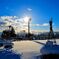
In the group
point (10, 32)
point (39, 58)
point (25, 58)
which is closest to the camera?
point (39, 58)

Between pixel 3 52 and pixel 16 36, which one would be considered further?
pixel 16 36

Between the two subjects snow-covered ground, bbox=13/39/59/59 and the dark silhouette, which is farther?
the dark silhouette

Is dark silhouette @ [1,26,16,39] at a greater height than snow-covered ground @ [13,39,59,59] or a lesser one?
greater

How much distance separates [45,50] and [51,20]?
5.39 meters

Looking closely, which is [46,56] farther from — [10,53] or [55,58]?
[10,53]

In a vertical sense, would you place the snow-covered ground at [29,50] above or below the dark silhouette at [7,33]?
below

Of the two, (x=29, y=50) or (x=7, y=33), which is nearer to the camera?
(x=29, y=50)

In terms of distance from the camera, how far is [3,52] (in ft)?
33.8

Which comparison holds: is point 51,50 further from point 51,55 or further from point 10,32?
point 10,32

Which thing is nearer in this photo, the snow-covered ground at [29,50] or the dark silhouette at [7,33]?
the snow-covered ground at [29,50]

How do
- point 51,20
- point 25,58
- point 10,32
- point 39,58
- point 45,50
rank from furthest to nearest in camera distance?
point 10,32, point 51,20, point 45,50, point 25,58, point 39,58

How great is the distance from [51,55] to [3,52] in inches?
102

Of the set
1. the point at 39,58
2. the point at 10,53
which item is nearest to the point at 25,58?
the point at 39,58

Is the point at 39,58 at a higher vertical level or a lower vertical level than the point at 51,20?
lower
